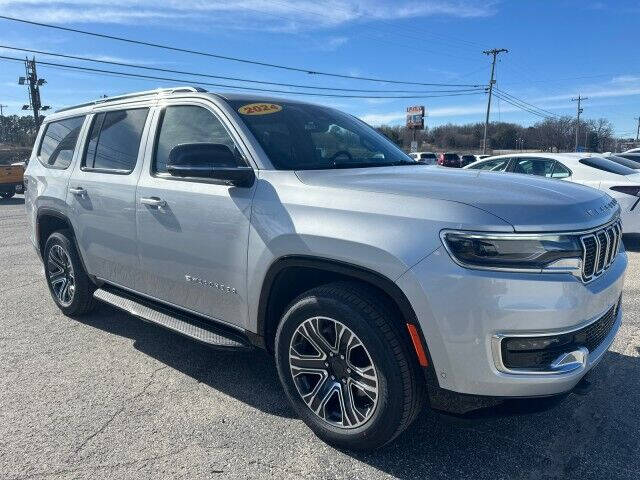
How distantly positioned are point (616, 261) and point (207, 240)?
2.40 meters

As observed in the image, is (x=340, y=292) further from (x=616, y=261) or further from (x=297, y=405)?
(x=616, y=261)

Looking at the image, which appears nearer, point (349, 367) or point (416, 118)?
point (349, 367)

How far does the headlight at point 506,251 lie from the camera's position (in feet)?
7.39

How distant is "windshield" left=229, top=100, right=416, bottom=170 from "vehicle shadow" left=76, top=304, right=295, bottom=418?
1.44m

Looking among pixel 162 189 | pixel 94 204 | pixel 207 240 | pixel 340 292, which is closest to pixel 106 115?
pixel 94 204

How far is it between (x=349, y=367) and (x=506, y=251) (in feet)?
3.37

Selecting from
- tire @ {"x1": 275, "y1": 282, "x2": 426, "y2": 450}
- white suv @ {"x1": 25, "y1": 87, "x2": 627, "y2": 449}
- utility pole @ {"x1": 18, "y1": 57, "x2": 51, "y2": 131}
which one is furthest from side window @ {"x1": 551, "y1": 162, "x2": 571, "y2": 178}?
utility pole @ {"x1": 18, "y1": 57, "x2": 51, "y2": 131}

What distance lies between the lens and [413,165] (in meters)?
3.98

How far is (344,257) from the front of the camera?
2572 mm

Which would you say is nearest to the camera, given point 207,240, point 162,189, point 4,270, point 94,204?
point 207,240

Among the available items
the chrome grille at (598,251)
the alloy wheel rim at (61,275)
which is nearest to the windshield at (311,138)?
the chrome grille at (598,251)

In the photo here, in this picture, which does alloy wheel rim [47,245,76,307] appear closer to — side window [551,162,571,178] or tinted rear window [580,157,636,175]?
side window [551,162,571,178]

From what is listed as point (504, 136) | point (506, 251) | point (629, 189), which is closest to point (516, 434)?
point (506, 251)

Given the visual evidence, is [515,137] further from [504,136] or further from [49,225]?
[49,225]
